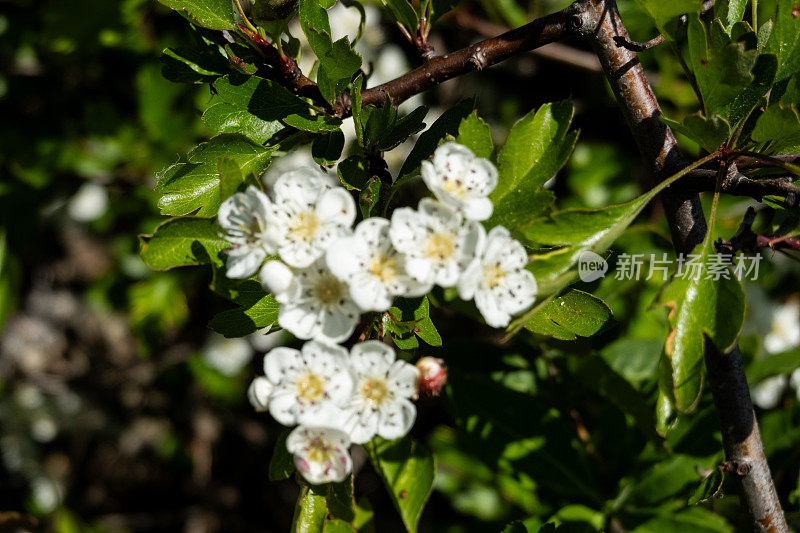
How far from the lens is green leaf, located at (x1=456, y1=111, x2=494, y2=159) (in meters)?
0.94

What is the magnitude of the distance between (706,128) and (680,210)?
0.51 ft

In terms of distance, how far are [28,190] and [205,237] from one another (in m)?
1.53

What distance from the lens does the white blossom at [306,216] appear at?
88cm

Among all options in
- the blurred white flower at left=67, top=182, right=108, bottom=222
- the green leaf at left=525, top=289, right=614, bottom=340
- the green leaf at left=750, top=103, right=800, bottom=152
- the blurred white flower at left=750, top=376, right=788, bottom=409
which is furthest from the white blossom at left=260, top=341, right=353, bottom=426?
the blurred white flower at left=67, top=182, right=108, bottom=222

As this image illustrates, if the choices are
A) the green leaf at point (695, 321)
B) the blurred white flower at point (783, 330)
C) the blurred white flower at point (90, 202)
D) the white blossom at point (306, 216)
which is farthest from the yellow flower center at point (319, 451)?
the blurred white flower at point (90, 202)

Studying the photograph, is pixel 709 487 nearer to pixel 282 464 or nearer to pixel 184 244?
pixel 282 464

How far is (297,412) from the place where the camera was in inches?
34.4

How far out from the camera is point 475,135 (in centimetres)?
94

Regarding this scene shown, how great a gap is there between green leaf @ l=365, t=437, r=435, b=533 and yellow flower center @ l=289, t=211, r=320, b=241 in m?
0.42

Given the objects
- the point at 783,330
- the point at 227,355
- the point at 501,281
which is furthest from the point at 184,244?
the point at 783,330

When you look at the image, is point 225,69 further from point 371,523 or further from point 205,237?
point 371,523

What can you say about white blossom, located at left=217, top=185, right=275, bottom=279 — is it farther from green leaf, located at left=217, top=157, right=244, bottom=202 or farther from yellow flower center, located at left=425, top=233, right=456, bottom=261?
yellow flower center, located at left=425, top=233, right=456, bottom=261

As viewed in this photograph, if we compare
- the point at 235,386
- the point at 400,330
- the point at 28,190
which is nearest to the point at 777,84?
the point at 400,330

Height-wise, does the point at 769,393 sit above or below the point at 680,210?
below
